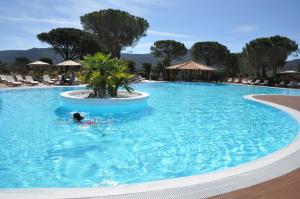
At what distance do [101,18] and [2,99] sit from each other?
29.0 m

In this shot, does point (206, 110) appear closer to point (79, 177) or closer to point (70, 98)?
point (70, 98)

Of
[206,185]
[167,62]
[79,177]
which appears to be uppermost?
[167,62]

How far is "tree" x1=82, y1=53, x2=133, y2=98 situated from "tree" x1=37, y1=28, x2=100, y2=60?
33.3 metres

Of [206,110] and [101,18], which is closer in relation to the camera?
[206,110]

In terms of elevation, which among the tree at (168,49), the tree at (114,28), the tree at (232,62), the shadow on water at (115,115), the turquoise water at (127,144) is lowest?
the turquoise water at (127,144)

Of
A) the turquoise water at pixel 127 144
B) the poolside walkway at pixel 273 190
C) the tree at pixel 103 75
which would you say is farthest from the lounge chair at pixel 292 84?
the poolside walkway at pixel 273 190

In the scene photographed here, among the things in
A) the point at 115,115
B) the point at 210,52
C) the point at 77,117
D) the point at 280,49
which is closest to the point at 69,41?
the point at 210,52

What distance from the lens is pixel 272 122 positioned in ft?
37.0

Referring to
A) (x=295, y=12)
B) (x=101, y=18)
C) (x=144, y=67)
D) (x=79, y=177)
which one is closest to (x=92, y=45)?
(x=101, y=18)

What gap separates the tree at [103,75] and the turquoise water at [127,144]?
2137 millimetres

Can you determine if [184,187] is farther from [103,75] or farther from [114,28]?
[114,28]

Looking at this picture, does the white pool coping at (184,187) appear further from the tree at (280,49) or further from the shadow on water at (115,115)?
the tree at (280,49)

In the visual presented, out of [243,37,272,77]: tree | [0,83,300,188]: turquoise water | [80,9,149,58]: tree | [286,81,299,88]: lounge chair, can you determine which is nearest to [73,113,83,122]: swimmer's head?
[0,83,300,188]: turquoise water

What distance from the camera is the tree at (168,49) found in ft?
170
